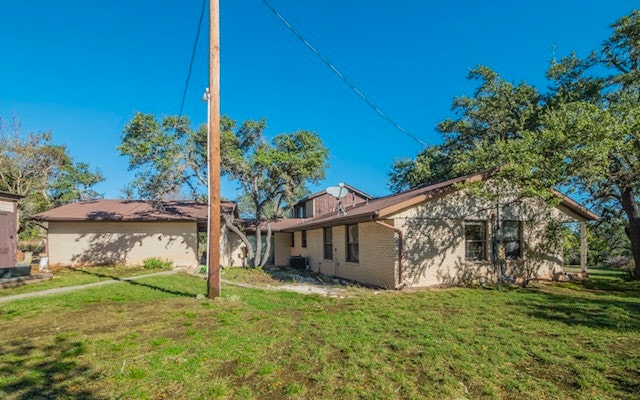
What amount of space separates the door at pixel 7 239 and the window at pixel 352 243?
41.6 ft

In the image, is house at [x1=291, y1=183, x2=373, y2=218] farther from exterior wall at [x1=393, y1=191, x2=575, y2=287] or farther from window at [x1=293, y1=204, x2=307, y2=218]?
exterior wall at [x1=393, y1=191, x2=575, y2=287]

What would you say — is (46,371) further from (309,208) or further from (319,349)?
(309,208)

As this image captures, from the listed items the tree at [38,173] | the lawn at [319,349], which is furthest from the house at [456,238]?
the tree at [38,173]

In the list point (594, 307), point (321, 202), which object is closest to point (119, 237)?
point (321, 202)

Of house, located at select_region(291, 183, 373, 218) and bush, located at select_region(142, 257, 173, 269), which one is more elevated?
house, located at select_region(291, 183, 373, 218)

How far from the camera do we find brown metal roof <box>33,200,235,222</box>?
18.1m

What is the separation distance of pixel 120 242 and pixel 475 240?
55.1 ft

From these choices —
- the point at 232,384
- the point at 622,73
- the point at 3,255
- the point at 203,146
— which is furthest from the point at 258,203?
the point at 622,73

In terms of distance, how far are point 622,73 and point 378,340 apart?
17443 millimetres

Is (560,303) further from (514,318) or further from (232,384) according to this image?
(232,384)

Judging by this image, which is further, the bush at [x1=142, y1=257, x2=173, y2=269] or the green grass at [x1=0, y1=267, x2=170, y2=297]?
the bush at [x1=142, y1=257, x2=173, y2=269]

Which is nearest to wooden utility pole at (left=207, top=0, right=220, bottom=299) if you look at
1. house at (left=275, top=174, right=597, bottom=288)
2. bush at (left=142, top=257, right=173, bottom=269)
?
house at (left=275, top=174, right=597, bottom=288)

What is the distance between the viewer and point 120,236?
60.8ft

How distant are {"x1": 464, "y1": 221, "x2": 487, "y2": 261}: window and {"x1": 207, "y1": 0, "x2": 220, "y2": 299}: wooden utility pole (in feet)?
27.4
